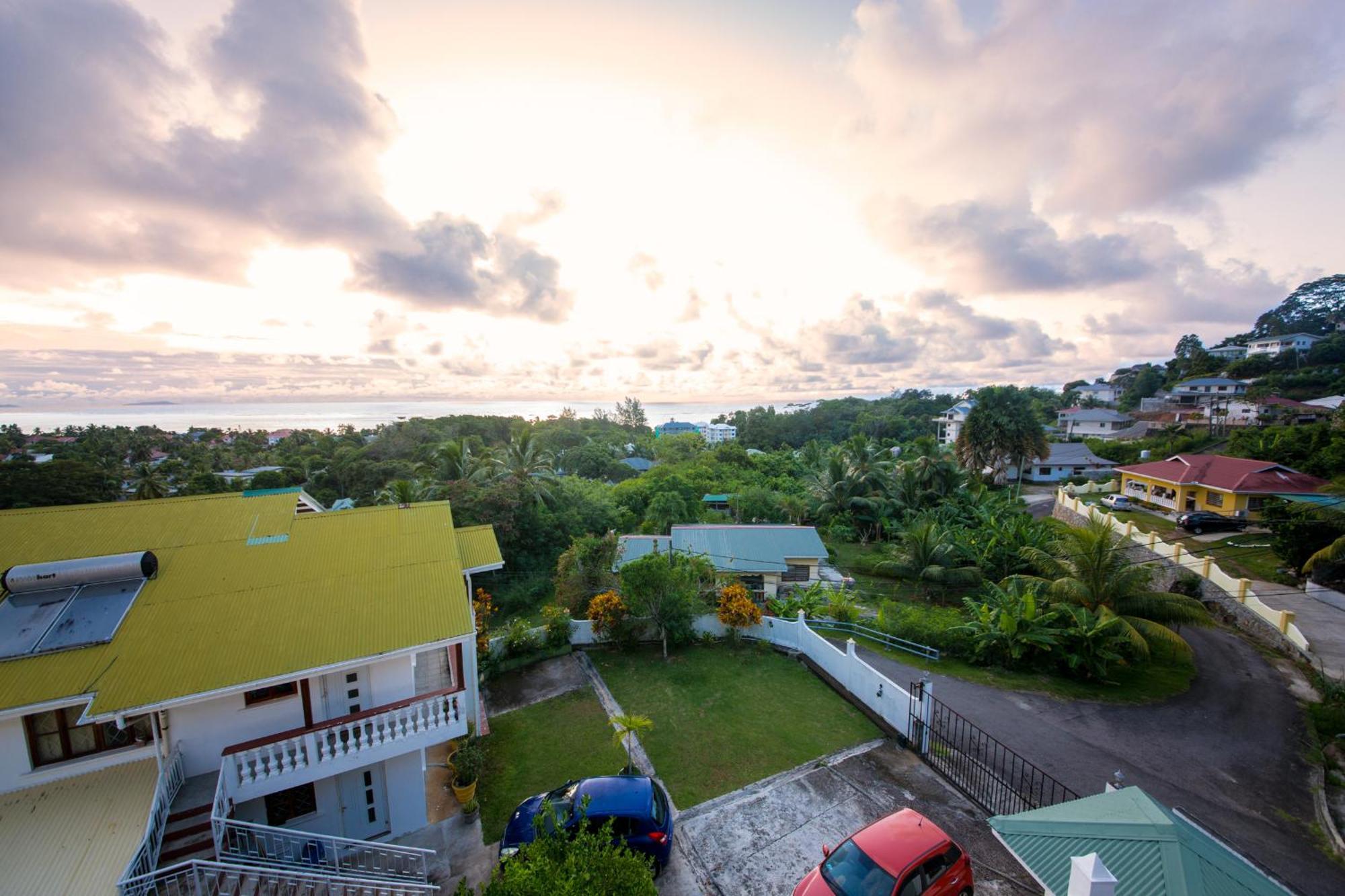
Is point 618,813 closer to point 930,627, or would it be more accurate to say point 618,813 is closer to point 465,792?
point 465,792

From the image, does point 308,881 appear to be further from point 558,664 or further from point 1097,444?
point 1097,444

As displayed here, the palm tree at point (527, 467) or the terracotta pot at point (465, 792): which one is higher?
the palm tree at point (527, 467)

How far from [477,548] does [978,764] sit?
11.1 meters

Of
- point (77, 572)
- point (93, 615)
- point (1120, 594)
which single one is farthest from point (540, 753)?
point (1120, 594)

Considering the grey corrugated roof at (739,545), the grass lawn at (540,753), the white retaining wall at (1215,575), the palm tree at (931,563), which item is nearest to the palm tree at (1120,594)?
the white retaining wall at (1215,575)

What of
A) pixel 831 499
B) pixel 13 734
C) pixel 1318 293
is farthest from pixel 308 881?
pixel 1318 293

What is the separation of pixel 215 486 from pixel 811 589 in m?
40.6

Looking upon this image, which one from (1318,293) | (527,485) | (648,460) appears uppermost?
(1318,293)

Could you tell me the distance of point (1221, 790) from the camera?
932 cm

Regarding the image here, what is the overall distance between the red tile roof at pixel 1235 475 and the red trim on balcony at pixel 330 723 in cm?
3287

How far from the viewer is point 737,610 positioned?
A: 590 inches

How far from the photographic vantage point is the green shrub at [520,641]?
14.4 m

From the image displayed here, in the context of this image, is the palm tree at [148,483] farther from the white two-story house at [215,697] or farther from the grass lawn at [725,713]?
the grass lawn at [725,713]

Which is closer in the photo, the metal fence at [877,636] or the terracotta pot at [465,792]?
the terracotta pot at [465,792]
